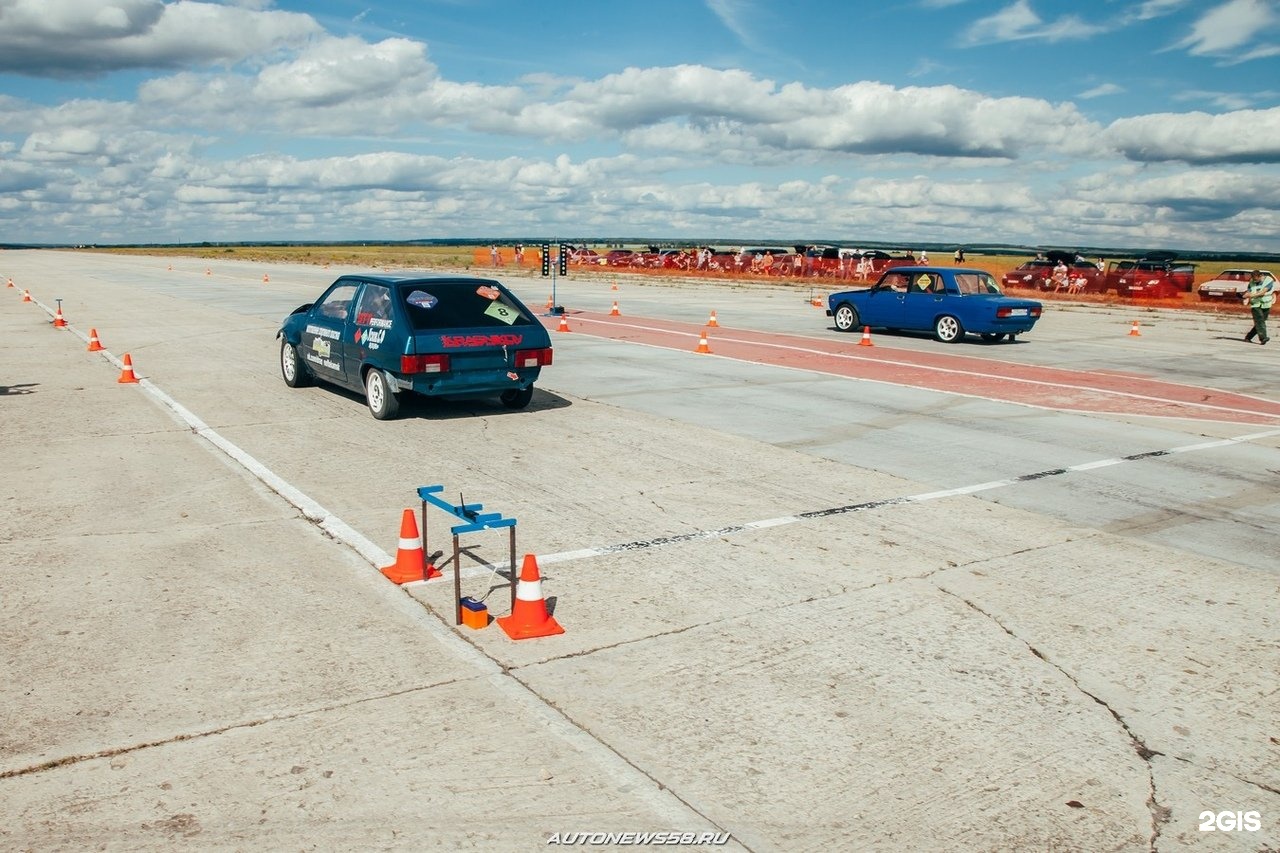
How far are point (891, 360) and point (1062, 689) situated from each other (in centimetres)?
1407

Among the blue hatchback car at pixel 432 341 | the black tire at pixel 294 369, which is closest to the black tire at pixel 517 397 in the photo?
the blue hatchback car at pixel 432 341

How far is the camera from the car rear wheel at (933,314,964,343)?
22.0 meters

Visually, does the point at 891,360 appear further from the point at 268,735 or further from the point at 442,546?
the point at 268,735

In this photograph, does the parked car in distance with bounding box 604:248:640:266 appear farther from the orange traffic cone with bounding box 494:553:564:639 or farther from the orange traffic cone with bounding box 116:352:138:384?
the orange traffic cone with bounding box 494:553:564:639

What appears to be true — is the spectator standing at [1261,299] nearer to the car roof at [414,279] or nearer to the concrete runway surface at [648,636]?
the concrete runway surface at [648,636]

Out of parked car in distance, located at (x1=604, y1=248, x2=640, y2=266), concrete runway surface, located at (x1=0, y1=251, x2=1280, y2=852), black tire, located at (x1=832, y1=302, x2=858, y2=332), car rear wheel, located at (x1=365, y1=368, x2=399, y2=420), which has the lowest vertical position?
concrete runway surface, located at (x1=0, y1=251, x2=1280, y2=852)

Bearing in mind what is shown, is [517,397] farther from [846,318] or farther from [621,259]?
[621,259]

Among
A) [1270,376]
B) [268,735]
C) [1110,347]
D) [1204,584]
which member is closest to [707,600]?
[268,735]

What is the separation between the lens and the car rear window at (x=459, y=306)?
11.3m

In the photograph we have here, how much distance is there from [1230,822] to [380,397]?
9390 mm

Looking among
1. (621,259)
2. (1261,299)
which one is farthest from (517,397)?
(621,259)

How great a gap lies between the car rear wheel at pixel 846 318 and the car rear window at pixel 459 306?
1383 cm

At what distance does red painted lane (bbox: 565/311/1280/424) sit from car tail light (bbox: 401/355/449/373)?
747 cm

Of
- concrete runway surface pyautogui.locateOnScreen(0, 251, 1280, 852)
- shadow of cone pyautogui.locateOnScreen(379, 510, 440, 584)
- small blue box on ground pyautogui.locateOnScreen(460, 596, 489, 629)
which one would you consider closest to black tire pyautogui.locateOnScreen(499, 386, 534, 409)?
concrete runway surface pyautogui.locateOnScreen(0, 251, 1280, 852)
